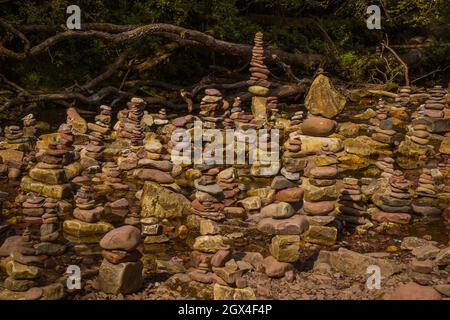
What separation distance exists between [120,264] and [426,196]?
6.61 m

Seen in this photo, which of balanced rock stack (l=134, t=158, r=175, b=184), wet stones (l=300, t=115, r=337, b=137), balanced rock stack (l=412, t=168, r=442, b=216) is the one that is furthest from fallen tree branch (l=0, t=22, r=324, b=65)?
balanced rock stack (l=412, t=168, r=442, b=216)

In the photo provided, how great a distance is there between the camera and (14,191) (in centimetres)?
1042

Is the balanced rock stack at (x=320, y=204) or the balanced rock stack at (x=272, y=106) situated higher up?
the balanced rock stack at (x=272, y=106)

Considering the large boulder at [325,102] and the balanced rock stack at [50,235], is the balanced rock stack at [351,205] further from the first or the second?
the balanced rock stack at [50,235]

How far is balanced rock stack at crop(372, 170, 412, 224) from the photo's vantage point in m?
9.27

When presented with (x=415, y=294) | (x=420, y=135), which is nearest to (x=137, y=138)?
(x=420, y=135)

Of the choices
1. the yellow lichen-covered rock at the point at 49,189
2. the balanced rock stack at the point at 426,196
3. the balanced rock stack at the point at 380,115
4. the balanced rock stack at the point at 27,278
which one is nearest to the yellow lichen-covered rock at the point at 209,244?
the balanced rock stack at the point at 27,278

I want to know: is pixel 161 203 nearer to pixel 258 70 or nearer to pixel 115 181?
pixel 115 181

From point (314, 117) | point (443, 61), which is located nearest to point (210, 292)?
point (314, 117)

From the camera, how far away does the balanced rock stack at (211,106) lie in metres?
13.3

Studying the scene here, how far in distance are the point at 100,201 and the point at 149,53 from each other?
1139 cm

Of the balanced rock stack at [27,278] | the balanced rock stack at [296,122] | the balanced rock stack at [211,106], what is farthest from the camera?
the balanced rock stack at [296,122]

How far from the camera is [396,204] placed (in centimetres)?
936

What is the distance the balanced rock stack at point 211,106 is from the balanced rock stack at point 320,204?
5.32 metres
